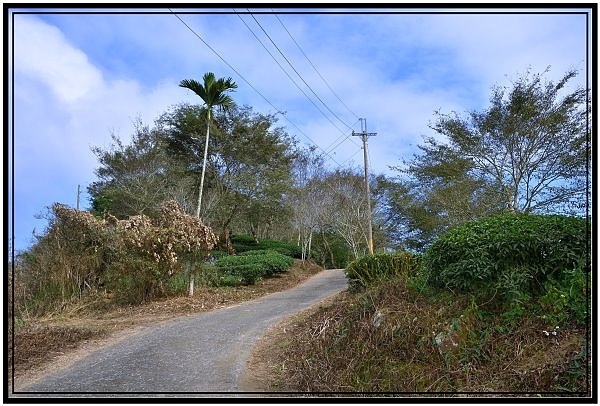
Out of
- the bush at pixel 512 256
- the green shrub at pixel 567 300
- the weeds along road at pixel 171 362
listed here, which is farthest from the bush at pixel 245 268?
the green shrub at pixel 567 300

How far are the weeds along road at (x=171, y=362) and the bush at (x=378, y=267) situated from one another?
51.4 inches

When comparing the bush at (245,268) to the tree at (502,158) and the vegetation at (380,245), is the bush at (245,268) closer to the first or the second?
the vegetation at (380,245)

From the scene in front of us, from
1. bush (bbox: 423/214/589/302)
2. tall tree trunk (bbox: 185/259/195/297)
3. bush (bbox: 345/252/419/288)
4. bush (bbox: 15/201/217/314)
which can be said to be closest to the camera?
bush (bbox: 423/214/589/302)

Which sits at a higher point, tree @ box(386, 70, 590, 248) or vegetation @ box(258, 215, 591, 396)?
tree @ box(386, 70, 590, 248)

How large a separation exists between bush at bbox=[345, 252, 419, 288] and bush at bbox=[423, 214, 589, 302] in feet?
5.48

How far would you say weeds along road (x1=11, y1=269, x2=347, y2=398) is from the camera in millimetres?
3943

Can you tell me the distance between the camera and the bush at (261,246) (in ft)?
64.1

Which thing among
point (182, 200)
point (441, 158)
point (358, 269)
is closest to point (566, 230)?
point (358, 269)

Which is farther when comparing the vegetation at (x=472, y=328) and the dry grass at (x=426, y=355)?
the vegetation at (x=472, y=328)

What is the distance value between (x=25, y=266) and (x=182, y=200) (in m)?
7.21

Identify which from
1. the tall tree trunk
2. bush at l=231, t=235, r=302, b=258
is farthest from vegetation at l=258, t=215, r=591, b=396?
bush at l=231, t=235, r=302, b=258

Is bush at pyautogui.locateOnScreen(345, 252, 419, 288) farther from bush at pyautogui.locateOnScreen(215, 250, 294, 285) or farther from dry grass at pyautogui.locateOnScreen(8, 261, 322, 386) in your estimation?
bush at pyautogui.locateOnScreen(215, 250, 294, 285)

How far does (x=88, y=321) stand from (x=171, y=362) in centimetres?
Result: 321

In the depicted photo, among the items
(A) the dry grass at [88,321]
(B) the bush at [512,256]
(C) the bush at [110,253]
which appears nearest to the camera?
(B) the bush at [512,256]
